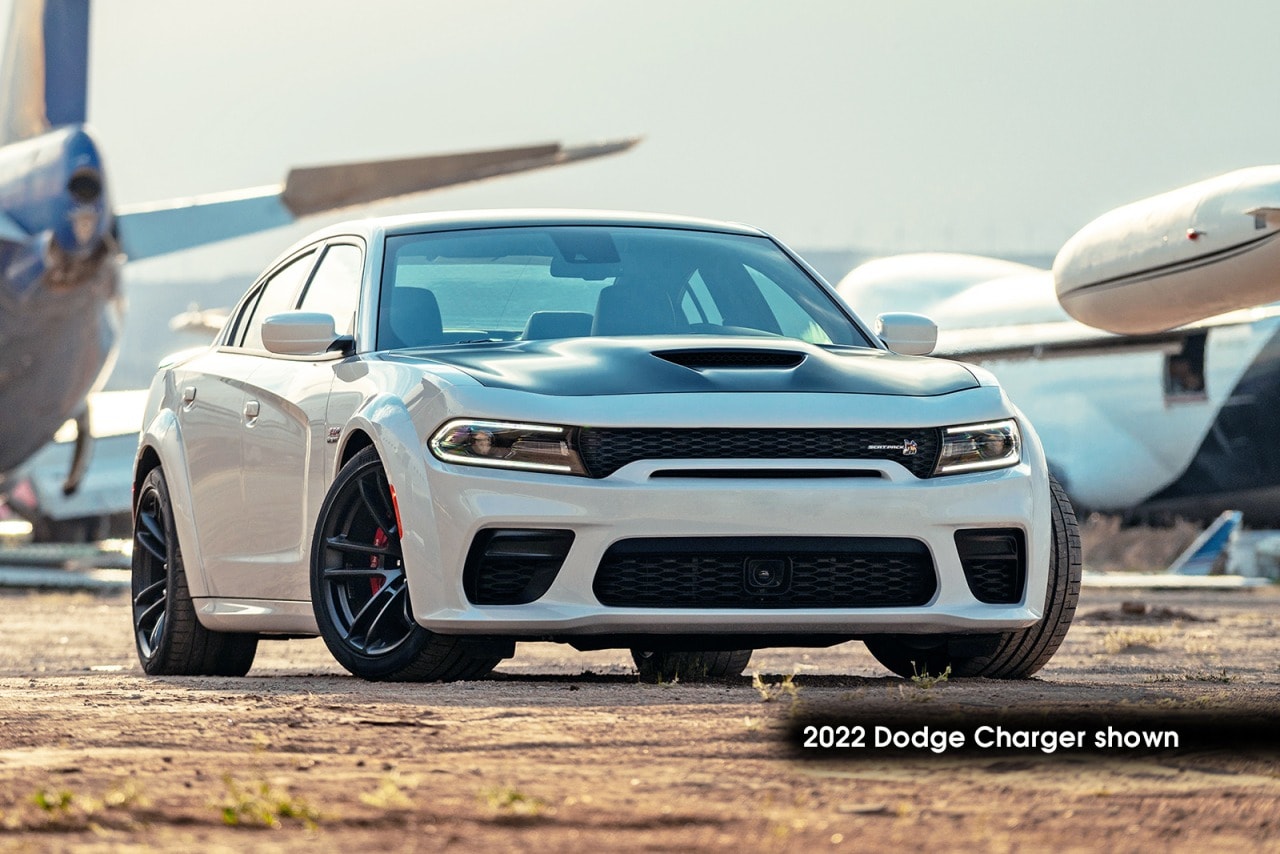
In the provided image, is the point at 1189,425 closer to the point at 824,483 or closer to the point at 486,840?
the point at 824,483

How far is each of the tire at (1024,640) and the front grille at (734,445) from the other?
2.63 ft

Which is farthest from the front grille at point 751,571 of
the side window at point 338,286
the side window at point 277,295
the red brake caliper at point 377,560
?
the side window at point 277,295

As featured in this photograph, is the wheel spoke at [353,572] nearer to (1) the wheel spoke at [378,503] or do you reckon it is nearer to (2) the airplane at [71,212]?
(1) the wheel spoke at [378,503]

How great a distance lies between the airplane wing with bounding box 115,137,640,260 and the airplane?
20mm

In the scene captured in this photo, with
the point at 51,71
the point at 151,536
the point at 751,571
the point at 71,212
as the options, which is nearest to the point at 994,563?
the point at 751,571

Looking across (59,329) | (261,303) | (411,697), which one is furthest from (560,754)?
(59,329)

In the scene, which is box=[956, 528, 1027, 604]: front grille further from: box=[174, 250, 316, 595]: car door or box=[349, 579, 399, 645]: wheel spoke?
box=[174, 250, 316, 595]: car door

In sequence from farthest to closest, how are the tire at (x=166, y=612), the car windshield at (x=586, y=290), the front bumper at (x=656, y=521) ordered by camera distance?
the tire at (x=166, y=612) → the car windshield at (x=586, y=290) → the front bumper at (x=656, y=521)

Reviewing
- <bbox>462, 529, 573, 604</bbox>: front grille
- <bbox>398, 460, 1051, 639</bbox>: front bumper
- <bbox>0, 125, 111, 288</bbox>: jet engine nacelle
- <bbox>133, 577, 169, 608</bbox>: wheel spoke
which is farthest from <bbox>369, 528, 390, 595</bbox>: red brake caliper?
<bbox>0, 125, 111, 288</bbox>: jet engine nacelle

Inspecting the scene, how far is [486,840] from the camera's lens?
3.57m

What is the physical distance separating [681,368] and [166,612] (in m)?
2.89

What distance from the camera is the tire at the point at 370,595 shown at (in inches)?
260

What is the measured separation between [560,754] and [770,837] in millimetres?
1210

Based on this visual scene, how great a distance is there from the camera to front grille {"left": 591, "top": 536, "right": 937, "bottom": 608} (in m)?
6.29
